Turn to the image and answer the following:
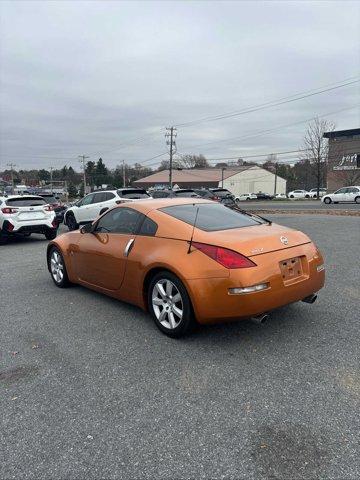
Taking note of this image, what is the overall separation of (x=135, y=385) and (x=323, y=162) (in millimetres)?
59051

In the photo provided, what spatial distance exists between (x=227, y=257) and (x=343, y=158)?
61691 mm

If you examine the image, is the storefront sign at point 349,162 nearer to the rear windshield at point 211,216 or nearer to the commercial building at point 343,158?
the commercial building at point 343,158

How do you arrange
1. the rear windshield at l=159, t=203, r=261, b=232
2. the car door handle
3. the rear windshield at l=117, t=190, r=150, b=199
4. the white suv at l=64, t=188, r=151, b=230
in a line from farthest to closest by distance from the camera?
the rear windshield at l=117, t=190, r=150, b=199, the white suv at l=64, t=188, r=151, b=230, the car door handle, the rear windshield at l=159, t=203, r=261, b=232

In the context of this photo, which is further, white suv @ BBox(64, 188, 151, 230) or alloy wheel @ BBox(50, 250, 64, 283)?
white suv @ BBox(64, 188, 151, 230)

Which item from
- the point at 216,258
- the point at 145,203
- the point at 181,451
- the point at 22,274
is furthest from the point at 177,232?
the point at 22,274

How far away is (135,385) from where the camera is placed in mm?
3320

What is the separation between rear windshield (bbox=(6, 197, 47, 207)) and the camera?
12.3m

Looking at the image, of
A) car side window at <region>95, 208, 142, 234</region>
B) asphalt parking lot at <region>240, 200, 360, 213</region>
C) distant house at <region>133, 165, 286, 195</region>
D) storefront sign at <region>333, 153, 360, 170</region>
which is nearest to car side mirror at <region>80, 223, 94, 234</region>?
car side window at <region>95, 208, 142, 234</region>

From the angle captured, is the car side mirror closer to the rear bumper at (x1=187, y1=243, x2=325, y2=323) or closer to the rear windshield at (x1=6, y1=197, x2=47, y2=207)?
the rear bumper at (x1=187, y1=243, x2=325, y2=323)

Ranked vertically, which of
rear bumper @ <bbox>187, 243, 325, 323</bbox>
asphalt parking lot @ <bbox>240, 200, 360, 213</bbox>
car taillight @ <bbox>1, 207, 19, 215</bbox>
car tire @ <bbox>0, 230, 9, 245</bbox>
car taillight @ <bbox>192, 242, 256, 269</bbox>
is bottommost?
asphalt parking lot @ <bbox>240, 200, 360, 213</bbox>

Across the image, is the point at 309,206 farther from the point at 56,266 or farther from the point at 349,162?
the point at 56,266

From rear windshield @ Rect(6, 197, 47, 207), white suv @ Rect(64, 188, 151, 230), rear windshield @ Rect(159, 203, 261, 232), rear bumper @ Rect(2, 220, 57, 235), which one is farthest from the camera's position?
white suv @ Rect(64, 188, 151, 230)

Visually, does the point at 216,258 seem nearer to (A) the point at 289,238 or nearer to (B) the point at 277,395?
(A) the point at 289,238

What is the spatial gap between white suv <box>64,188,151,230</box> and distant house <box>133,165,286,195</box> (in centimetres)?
7739
